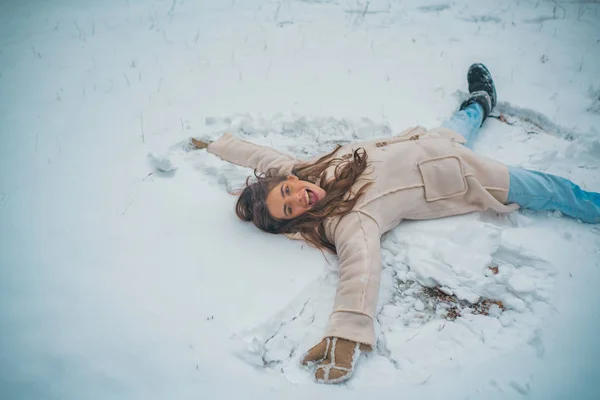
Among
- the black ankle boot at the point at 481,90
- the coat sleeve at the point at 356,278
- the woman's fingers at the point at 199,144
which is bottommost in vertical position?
the coat sleeve at the point at 356,278

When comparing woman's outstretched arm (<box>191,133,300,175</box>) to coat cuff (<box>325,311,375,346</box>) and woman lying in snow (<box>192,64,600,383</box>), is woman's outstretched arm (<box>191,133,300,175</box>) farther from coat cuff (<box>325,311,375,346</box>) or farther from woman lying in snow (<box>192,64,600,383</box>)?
coat cuff (<box>325,311,375,346</box>)

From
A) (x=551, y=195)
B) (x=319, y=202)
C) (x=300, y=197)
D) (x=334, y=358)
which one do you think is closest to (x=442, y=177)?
(x=551, y=195)

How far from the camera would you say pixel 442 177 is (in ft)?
9.46

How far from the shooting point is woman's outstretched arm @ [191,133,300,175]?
10.7ft

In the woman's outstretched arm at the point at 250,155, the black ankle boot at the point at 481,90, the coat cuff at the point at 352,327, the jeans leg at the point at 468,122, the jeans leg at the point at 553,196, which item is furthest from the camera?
the black ankle boot at the point at 481,90

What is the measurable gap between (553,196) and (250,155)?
7.95ft

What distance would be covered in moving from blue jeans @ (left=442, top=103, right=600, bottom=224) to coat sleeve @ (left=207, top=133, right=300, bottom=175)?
1737 mm

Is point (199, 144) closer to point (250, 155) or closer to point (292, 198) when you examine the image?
point (250, 155)

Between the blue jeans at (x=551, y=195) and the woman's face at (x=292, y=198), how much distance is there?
4.91 feet

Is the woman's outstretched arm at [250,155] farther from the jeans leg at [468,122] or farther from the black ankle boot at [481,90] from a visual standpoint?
the black ankle boot at [481,90]

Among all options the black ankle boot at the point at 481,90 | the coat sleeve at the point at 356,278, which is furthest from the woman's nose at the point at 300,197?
the black ankle boot at the point at 481,90

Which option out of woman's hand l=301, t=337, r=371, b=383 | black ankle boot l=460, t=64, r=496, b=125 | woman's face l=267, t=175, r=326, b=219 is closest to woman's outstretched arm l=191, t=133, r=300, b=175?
woman's face l=267, t=175, r=326, b=219

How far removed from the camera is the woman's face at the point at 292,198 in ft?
8.73

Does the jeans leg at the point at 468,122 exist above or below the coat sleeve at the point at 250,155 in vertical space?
above
